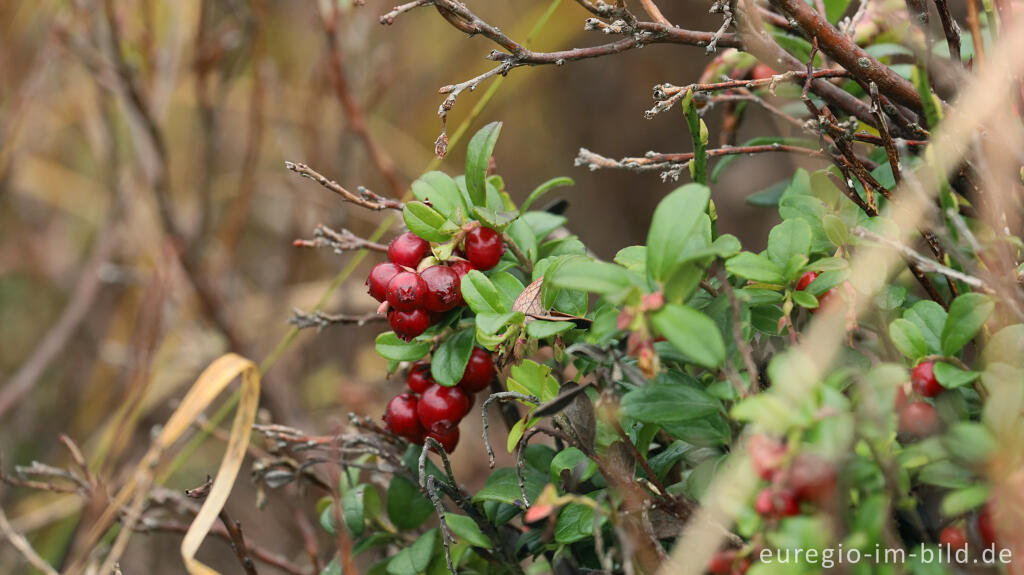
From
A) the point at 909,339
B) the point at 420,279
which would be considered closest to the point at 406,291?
the point at 420,279

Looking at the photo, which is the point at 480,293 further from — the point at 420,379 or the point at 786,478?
the point at 786,478

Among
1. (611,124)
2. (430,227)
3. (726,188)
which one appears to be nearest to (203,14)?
(430,227)

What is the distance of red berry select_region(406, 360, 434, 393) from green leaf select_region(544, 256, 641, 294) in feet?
0.74

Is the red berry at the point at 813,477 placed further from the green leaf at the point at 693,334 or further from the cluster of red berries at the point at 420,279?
the cluster of red berries at the point at 420,279

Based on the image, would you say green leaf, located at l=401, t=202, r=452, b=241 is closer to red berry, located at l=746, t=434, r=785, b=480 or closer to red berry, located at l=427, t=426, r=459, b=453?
red berry, located at l=427, t=426, r=459, b=453

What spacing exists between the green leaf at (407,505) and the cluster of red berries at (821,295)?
0.38m

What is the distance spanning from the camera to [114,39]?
4.59ft

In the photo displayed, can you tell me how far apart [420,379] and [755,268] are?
0.99 feet

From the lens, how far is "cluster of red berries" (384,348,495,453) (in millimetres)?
678

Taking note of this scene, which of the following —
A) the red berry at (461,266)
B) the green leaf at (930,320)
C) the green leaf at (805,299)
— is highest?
the green leaf at (805,299)

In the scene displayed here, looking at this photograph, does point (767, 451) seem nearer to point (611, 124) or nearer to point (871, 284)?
point (871, 284)

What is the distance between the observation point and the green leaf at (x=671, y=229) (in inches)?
19.3

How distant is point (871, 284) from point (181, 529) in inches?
28.8

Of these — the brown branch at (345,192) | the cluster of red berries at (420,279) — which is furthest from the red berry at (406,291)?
the brown branch at (345,192)
